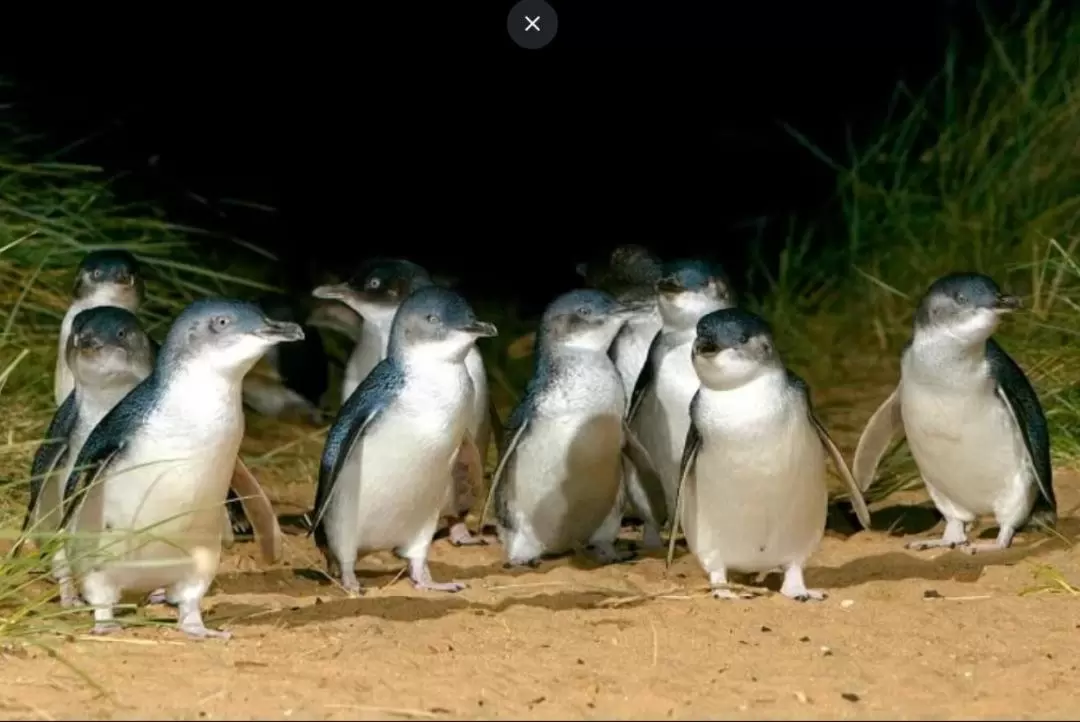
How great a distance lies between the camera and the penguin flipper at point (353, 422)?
6594 millimetres

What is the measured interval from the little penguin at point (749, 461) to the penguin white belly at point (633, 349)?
1681 millimetres

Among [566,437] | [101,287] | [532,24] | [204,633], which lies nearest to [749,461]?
[566,437]

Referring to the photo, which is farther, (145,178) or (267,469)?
(145,178)

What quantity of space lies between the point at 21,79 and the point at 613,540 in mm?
5416

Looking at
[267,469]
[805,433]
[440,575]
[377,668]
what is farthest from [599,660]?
[267,469]

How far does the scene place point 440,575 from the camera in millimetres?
7242

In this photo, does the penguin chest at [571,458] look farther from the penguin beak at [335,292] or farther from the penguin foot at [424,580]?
the penguin beak at [335,292]

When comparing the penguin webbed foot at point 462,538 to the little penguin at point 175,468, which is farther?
the penguin webbed foot at point 462,538

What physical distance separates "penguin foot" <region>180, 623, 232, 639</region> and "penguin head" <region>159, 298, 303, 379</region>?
65 centimetres

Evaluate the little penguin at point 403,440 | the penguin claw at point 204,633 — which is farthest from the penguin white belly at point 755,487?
the penguin claw at point 204,633

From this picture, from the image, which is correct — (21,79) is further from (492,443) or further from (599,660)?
(599,660)

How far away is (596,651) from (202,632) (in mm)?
1025

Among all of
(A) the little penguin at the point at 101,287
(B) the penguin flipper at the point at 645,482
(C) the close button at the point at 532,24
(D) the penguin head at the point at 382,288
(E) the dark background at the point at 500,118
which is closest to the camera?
(B) the penguin flipper at the point at 645,482

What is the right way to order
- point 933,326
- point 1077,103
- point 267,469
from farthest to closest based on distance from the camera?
point 1077,103
point 267,469
point 933,326
